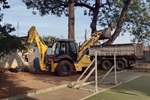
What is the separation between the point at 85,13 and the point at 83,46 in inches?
427

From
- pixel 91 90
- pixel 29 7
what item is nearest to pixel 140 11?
pixel 29 7

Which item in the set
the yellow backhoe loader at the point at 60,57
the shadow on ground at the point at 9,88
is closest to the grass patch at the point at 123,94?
the shadow on ground at the point at 9,88

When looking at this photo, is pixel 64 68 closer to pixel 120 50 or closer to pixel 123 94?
pixel 123 94

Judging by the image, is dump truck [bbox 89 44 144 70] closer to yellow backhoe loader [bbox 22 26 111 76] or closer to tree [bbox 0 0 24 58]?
yellow backhoe loader [bbox 22 26 111 76]

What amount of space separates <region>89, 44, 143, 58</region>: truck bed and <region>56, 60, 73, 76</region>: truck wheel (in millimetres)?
5330

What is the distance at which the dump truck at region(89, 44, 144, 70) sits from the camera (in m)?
23.3

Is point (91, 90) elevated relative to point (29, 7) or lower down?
lower down

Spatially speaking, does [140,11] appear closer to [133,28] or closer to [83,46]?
[133,28]

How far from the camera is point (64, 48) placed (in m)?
18.3

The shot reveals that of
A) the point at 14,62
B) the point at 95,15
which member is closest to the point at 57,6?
the point at 95,15

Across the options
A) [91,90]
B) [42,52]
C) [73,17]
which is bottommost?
[91,90]

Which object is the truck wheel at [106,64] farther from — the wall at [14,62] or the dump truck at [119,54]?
the wall at [14,62]

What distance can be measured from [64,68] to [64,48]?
1360 mm

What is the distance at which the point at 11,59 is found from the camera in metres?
18.4
